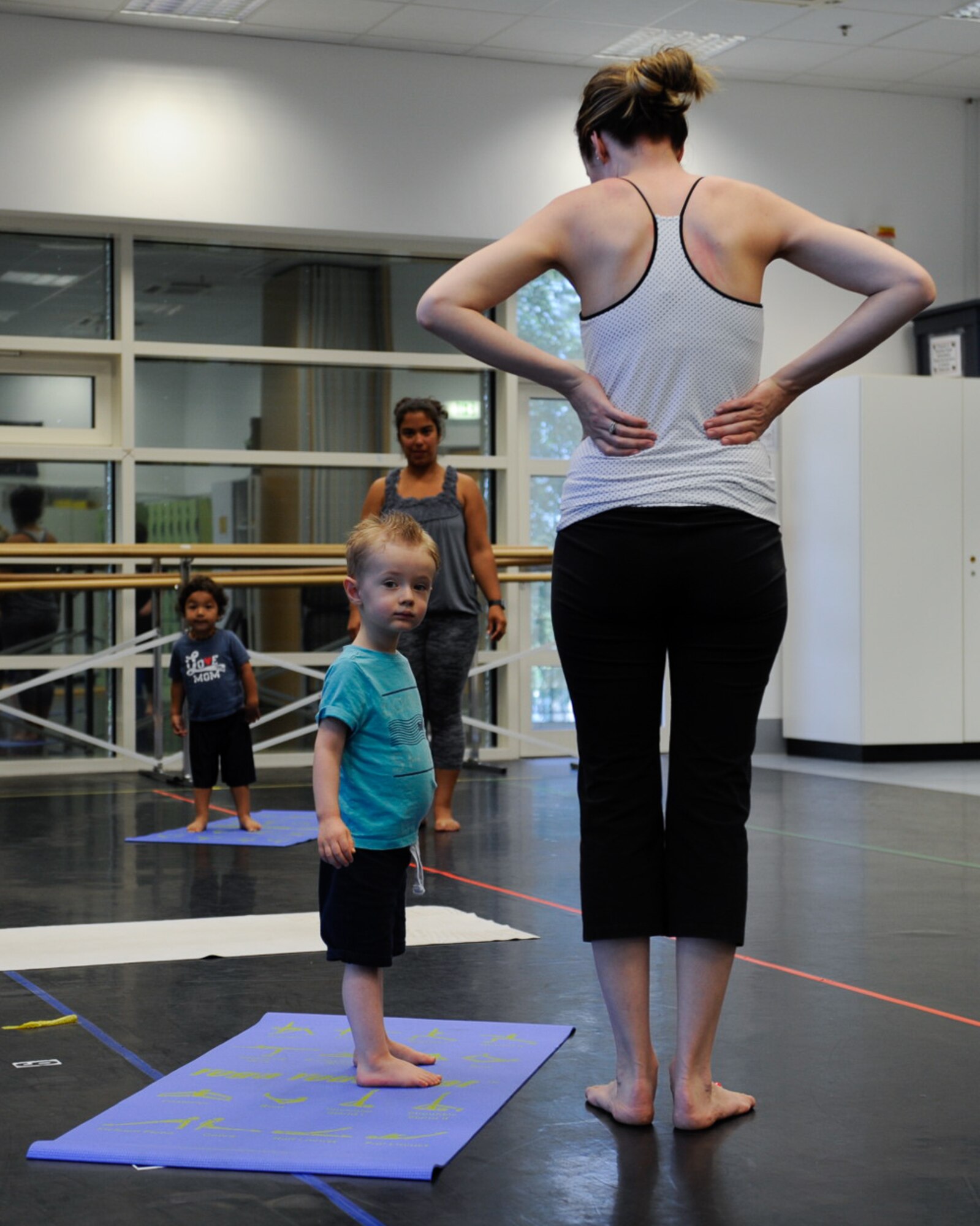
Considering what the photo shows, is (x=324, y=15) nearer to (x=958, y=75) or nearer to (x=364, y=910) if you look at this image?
(x=958, y=75)

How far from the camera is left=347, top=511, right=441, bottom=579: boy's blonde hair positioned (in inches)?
90.8

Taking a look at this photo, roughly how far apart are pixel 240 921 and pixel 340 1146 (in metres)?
1.72

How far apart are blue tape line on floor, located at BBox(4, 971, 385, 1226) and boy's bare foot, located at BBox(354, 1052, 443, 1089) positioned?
299 mm

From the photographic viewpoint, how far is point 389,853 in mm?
2291

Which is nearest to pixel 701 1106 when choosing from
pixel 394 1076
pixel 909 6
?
pixel 394 1076

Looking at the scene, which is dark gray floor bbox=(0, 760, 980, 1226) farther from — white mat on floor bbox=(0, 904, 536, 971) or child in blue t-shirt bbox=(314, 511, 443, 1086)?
child in blue t-shirt bbox=(314, 511, 443, 1086)

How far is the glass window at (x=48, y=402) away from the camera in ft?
25.1

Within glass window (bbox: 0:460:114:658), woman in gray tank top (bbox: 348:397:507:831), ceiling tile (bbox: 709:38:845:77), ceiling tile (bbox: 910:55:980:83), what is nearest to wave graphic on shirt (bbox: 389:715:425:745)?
woman in gray tank top (bbox: 348:397:507:831)

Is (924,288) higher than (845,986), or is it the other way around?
(924,288)

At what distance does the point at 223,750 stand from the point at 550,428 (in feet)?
12.4

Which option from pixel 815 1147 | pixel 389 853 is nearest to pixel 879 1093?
pixel 815 1147

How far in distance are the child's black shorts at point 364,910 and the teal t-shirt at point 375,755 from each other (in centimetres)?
3

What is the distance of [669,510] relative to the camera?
2.06 meters

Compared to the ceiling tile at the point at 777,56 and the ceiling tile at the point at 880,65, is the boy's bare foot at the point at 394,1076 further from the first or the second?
the ceiling tile at the point at 880,65
